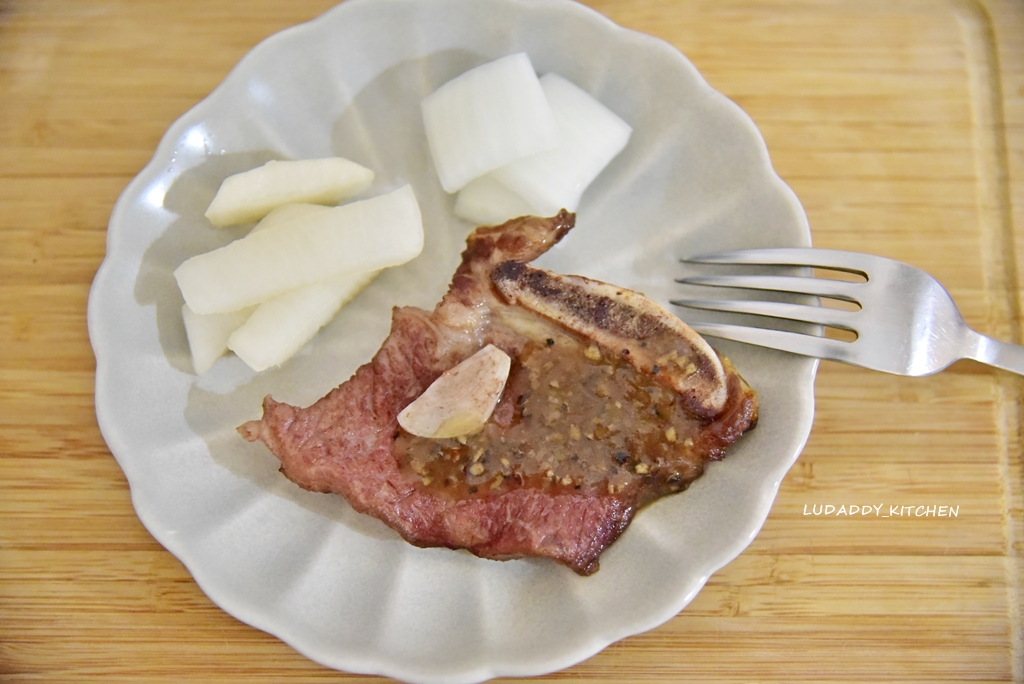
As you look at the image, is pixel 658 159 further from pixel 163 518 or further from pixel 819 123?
pixel 163 518

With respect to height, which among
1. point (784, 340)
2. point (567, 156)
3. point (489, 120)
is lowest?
point (784, 340)

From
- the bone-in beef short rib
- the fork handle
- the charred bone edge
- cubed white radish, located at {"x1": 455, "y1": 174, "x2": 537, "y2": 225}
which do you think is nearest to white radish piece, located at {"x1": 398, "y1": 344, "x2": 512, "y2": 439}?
the bone-in beef short rib

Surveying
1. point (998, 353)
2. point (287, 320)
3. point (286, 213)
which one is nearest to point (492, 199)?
point (286, 213)

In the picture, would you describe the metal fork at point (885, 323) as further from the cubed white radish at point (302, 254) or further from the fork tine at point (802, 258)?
the cubed white radish at point (302, 254)

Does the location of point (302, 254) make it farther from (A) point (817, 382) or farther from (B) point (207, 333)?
(A) point (817, 382)

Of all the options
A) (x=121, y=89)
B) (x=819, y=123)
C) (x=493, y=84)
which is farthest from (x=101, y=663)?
(x=819, y=123)

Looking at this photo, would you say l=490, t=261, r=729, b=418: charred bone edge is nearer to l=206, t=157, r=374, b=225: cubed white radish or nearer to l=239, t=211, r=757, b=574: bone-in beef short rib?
l=239, t=211, r=757, b=574: bone-in beef short rib
